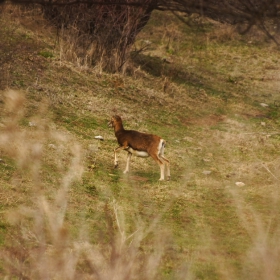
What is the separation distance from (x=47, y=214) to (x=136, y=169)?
485 centimetres

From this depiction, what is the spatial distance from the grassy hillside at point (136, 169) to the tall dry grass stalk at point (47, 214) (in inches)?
1.0

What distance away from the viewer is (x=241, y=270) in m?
6.73

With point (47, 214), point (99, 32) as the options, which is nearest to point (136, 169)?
point (47, 214)

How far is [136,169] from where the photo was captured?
10.8m

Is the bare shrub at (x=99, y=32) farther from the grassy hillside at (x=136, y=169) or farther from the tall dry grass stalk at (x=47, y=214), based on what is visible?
the tall dry grass stalk at (x=47, y=214)

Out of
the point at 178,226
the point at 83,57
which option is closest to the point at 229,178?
the point at 178,226

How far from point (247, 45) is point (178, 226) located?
1695 cm

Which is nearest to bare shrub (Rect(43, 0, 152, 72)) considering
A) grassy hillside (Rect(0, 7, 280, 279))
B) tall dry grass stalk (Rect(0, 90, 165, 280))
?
grassy hillside (Rect(0, 7, 280, 279))

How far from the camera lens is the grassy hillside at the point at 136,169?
6.09m

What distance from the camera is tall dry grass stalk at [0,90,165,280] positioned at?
5262mm

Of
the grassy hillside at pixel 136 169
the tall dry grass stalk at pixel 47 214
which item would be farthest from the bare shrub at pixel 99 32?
the tall dry grass stalk at pixel 47 214

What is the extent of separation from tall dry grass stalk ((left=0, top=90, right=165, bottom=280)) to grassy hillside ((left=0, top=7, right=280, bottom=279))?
0.03 metres

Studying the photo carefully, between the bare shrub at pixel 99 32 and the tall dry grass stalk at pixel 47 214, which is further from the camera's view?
the bare shrub at pixel 99 32

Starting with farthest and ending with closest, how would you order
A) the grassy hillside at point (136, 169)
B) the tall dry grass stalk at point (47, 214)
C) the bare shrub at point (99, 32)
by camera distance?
the bare shrub at point (99, 32)
the grassy hillside at point (136, 169)
the tall dry grass stalk at point (47, 214)
